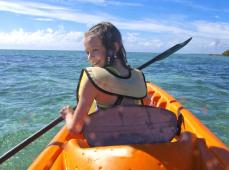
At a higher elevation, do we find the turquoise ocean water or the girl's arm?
the girl's arm

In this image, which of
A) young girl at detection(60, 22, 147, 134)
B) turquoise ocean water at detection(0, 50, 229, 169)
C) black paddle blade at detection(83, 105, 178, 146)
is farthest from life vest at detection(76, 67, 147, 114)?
turquoise ocean water at detection(0, 50, 229, 169)

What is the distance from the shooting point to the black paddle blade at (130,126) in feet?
8.32

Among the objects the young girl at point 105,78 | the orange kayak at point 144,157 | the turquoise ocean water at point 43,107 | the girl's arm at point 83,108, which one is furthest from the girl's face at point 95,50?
the turquoise ocean water at point 43,107

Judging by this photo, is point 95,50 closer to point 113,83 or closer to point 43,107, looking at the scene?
point 113,83

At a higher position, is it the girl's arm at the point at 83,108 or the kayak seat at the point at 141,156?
the girl's arm at the point at 83,108

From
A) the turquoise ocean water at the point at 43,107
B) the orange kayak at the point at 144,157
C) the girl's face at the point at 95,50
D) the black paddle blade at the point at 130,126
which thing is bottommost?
the turquoise ocean water at the point at 43,107

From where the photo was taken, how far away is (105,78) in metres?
2.51

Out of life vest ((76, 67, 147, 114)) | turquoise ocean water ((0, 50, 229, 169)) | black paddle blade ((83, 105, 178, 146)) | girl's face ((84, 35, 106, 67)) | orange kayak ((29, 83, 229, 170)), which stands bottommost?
turquoise ocean water ((0, 50, 229, 169))

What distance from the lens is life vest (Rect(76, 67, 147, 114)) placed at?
98.4 inches

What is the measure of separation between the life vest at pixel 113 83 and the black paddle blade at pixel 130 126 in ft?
0.45

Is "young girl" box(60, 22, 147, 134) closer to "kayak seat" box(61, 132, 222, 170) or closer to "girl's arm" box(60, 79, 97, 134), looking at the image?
"girl's arm" box(60, 79, 97, 134)

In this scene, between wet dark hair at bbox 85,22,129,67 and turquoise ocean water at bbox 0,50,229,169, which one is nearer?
wet dark hair at bbox 85,22,129,67

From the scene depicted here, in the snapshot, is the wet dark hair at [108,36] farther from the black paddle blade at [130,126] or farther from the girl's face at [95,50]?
the black paddle blade at [130,126]

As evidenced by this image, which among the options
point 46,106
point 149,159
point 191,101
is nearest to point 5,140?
point 46,106
